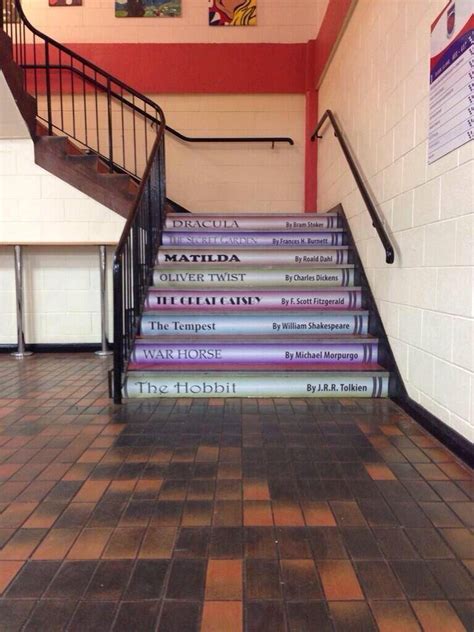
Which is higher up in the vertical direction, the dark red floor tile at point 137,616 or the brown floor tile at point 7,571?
the brown floor tile at point 7,571

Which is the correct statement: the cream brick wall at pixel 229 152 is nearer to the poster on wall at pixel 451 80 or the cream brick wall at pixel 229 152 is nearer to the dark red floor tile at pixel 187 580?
the poster on wall at pixel 451 80

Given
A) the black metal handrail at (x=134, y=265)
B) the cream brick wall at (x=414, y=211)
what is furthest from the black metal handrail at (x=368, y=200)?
the black metal handrail at (x=134, y=265)

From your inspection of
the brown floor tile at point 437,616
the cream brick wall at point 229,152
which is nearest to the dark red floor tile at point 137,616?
the brown floor tile at point 437,616

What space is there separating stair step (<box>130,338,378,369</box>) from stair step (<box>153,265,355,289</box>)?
733mm

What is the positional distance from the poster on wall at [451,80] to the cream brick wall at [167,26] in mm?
3927

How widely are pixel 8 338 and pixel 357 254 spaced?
3635mm

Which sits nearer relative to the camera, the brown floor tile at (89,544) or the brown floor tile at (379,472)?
the brown floor tile at (89,544)

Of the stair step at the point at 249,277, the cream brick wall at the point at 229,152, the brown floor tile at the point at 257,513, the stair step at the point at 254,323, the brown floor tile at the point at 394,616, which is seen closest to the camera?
the brown floor tile at the point at 394,616

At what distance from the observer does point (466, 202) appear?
2.17 m

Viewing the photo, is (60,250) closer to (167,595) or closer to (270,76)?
(270,76)


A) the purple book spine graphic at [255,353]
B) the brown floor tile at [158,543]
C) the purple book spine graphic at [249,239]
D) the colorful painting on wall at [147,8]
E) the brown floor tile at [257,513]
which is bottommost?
the brown floor tile at [158,543]

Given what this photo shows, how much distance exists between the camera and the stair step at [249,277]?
3.97 meters

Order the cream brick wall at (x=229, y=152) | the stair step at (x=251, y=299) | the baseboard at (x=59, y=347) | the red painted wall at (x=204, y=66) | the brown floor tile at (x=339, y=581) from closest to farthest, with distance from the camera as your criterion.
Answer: the brown floor tile at (x=339, y=581) < the stair step at (x=251, y=299) < the baseboard at (x=59, y=347) < the red painted wall at (x=204, y=66) < the cream brick wall at (x=229, y=152)

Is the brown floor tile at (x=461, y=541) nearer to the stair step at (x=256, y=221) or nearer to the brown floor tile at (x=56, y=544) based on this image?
the brown floor tile at (x=56, y=544)
